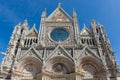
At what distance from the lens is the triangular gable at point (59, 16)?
22.3 meters

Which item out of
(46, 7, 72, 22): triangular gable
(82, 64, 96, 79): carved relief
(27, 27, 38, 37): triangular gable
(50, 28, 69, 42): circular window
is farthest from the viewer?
(46, 7, 72, 22): triangular gable

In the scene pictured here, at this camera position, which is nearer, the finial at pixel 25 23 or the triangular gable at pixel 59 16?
the finial at pixel 25 23

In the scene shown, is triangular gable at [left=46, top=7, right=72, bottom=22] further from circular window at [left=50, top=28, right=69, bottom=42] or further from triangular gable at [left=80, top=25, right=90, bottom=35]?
triangular gable at [left=80, top=25, right=90, bottom=35]

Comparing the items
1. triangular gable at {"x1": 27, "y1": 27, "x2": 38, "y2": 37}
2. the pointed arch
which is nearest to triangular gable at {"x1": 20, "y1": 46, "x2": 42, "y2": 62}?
the pointed arch

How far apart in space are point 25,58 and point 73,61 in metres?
5.08

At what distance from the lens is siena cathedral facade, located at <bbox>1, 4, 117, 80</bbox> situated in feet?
54.5

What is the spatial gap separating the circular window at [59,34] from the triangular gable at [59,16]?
1.76 m

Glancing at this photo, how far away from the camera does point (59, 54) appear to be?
704 inches

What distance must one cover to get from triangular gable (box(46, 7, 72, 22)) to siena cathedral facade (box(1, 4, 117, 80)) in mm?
1096

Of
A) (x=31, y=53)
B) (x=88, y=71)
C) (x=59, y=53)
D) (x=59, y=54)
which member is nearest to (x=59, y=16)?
(x=59, y=53)

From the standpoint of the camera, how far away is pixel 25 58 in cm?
1762

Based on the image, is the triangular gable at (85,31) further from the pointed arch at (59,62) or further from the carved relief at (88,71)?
the pointed arch at (59,62)

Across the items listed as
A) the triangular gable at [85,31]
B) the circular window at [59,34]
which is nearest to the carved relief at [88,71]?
the circular window at [59,34]

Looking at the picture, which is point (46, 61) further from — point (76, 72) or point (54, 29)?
point (54, 29)
